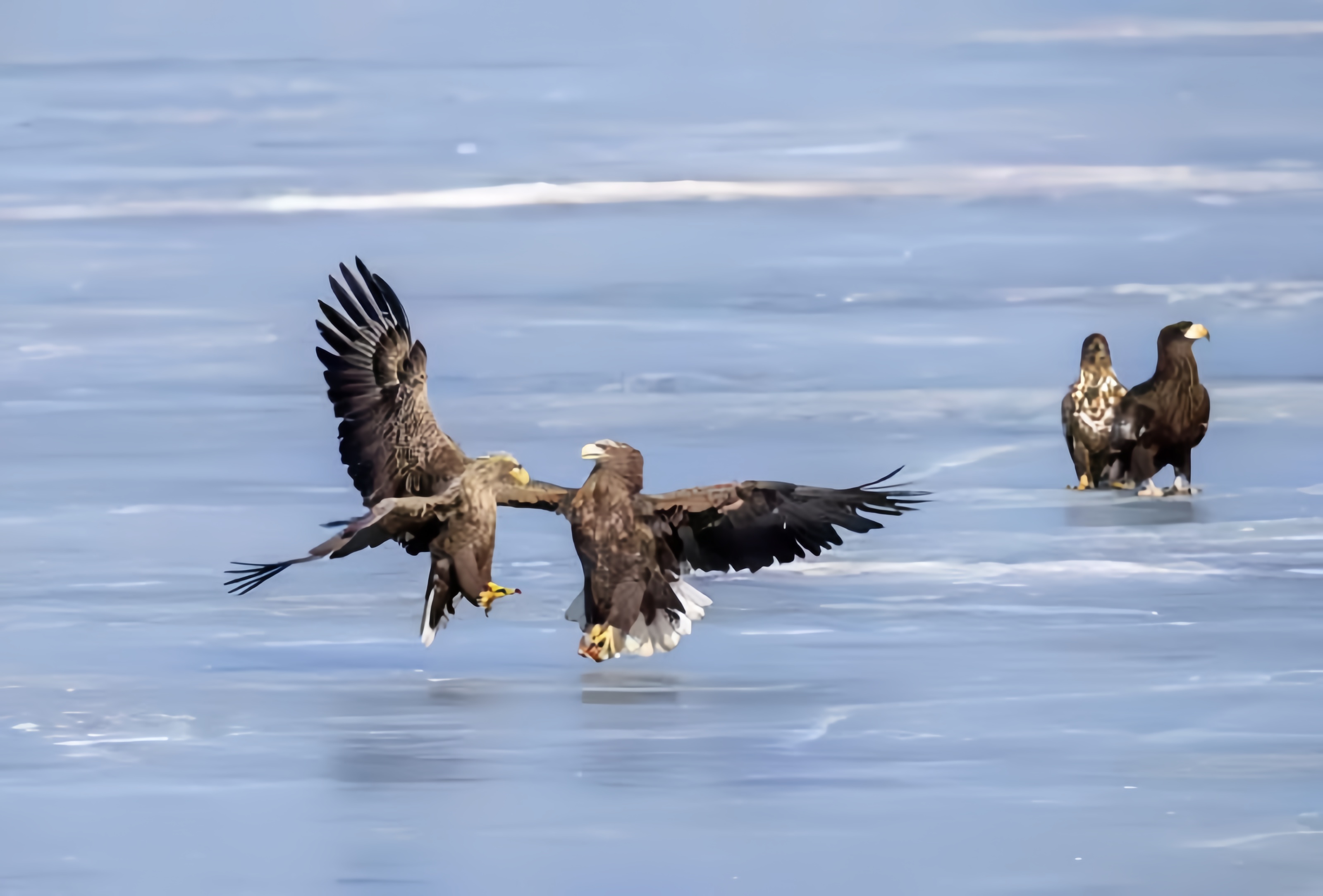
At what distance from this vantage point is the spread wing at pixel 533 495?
1066 cm

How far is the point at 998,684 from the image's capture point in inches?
390

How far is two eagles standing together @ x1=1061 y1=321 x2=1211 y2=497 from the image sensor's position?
15.9m

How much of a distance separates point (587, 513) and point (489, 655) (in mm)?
785

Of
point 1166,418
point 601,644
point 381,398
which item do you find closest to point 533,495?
point 601,644

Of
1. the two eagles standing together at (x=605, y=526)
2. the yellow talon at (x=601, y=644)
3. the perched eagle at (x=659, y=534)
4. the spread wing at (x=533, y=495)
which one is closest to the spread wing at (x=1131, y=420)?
the two eagles standing together at (x=605, y=526)

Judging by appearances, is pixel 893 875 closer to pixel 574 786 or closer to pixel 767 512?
pixel 574 786

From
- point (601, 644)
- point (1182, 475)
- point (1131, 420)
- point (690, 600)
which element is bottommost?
point (601, 644)

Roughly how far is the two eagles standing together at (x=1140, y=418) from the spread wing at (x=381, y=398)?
5586 millimetres

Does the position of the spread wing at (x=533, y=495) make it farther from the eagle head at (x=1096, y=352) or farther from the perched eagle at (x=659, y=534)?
the eagle head at (x=1096, y=352)

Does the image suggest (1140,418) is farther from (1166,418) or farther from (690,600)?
(690,600)

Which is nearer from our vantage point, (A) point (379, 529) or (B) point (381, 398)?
(A) point (379, 529)

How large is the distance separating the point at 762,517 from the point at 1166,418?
5.64 metres

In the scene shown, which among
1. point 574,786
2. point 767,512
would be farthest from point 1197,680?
point 574,786

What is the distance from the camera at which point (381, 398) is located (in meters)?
11.9
